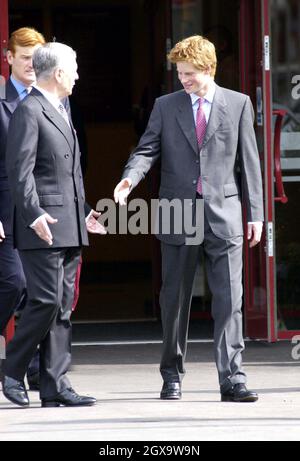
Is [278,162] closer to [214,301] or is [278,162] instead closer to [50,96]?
[214,301]

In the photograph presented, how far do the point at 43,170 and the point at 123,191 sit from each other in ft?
1.28

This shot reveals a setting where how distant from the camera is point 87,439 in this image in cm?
602

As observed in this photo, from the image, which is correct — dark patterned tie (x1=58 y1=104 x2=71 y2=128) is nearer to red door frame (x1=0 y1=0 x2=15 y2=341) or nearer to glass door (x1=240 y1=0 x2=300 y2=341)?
red door frame (x1=0 y1=0 x2=15 y2=341)

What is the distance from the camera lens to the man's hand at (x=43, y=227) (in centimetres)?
684

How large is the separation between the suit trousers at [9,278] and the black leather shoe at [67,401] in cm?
57

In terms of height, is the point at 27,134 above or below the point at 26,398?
above

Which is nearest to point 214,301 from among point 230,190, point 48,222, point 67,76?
point 230,190

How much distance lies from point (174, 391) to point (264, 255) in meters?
2.21

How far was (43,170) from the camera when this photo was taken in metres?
7.03

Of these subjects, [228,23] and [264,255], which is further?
[228,23]

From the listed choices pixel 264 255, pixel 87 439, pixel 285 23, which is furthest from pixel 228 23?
pixel 87 439

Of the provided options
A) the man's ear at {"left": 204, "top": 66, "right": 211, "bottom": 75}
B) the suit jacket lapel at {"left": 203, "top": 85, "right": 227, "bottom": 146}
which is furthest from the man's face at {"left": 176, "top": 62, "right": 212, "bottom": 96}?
the suit jacket lapel at {"left": 203, "top": 85, "right": 227, "bottom": 146}
